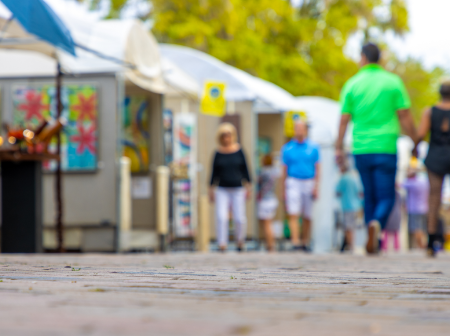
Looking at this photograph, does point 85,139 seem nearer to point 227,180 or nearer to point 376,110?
point 227,180

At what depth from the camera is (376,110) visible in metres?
8.19

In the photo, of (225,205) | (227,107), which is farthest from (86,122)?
(227,107)

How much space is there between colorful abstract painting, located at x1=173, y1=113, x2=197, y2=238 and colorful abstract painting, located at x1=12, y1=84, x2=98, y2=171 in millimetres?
3668

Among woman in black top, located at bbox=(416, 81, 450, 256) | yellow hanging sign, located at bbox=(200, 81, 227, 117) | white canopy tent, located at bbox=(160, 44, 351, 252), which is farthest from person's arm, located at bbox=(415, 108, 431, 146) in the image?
white canopy tent, located at bbox=(160, 44, 351, 252)

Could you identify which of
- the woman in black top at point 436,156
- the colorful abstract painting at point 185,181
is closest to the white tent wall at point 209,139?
the colorful abstract painting at point 185,181

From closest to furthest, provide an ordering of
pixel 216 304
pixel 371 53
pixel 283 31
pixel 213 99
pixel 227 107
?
pixel 216 304, pixel 371 53, pixel 213 99, pixel 227 107, pixel 283 31

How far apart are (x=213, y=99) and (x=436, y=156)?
5612 millimetres

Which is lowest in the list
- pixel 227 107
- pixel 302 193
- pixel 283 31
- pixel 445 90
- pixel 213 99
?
pixel 302 193

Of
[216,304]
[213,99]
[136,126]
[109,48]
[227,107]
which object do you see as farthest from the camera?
[227,107]

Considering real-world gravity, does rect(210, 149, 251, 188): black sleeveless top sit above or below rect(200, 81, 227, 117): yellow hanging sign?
below

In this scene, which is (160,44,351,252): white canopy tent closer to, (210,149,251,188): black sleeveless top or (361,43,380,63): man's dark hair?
(210,149,251,188): black sleeveless top

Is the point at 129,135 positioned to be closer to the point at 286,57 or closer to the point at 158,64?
the point at 158,64

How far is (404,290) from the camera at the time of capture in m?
3.64

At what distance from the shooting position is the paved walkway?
7.36 ft
